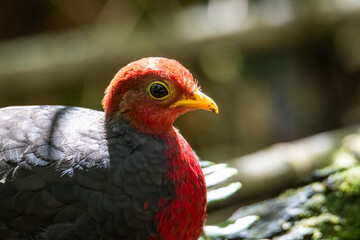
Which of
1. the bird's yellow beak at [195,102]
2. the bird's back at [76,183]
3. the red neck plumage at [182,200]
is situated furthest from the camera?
the bird's yellow beak at [195,102]

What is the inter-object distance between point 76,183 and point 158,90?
2.06ft

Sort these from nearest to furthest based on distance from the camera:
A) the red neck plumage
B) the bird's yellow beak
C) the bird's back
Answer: the bird's back
the red neck plumage
the bird's yellow beak

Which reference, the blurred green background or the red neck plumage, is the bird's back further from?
the blurred green background

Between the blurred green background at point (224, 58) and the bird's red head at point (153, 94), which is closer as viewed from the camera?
the bird's red head at point (153, 94)


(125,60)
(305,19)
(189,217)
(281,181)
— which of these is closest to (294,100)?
(305,19)

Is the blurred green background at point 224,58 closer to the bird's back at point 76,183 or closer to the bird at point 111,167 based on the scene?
the bird at point 111,167

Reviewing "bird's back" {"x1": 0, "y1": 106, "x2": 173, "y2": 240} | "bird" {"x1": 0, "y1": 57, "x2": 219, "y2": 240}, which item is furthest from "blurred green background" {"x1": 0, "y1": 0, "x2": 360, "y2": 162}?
"bird's back" {"x1": 0, "y1": 106, "x2": 173, "y2": 240}

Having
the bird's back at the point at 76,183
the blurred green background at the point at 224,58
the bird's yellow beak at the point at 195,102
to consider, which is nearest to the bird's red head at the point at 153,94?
the bird's yellow beak at the point at 195,102

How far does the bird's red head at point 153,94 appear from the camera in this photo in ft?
8.96

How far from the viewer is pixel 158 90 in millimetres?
2742

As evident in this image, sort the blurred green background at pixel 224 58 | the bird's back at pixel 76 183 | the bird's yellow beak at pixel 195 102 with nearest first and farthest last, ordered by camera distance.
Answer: the bird's back at pixel 76 183 → the bird's yellow beak at pixel 195 102 → the blurred green background at pixel 224 58

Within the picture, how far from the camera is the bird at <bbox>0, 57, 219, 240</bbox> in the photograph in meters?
2.52

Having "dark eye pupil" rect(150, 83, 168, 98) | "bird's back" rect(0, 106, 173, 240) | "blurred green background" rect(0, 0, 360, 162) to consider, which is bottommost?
"bird's back" rect(0, 106, 173, 240)

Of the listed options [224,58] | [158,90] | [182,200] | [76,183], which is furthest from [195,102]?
[224,58]
